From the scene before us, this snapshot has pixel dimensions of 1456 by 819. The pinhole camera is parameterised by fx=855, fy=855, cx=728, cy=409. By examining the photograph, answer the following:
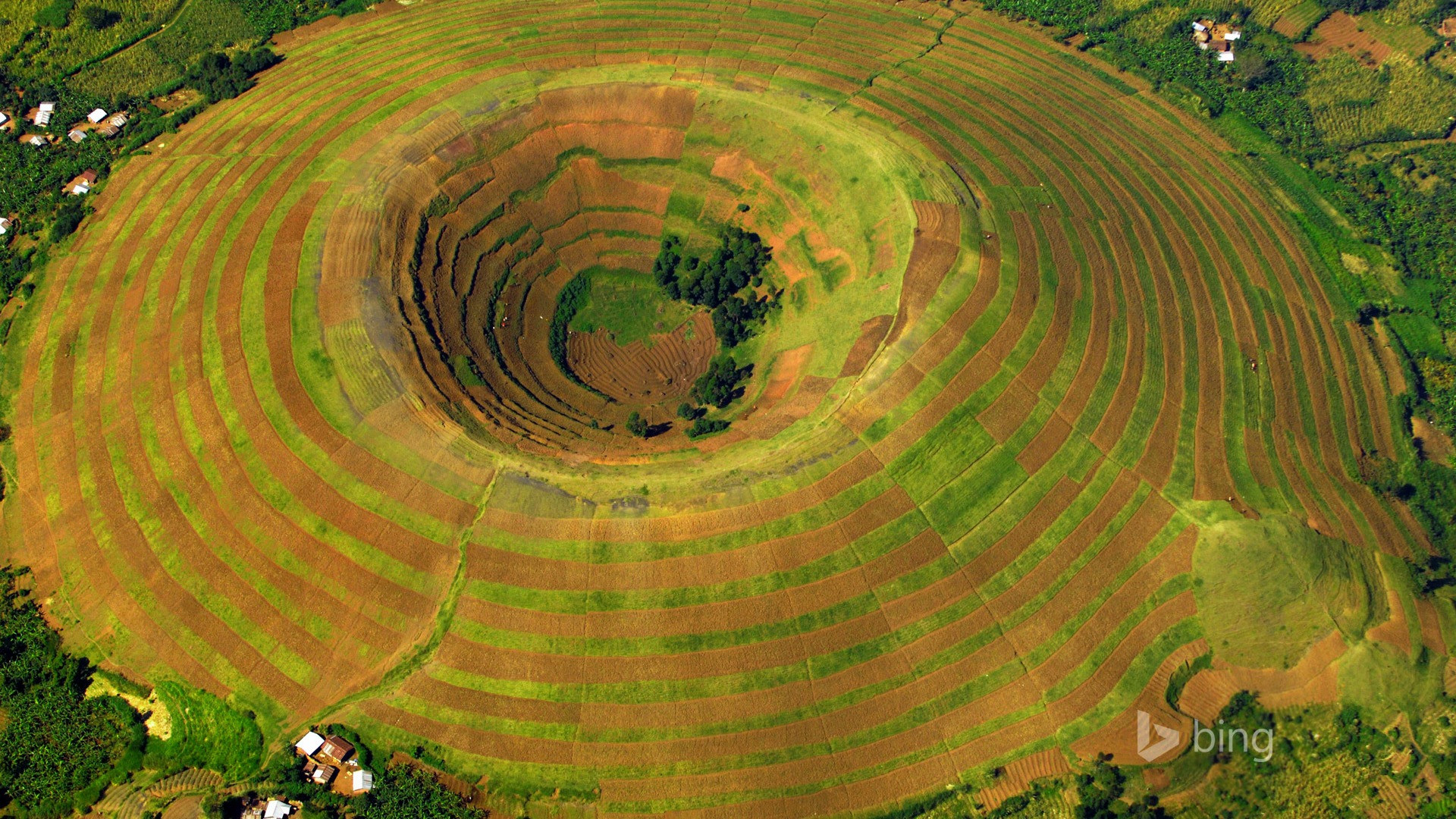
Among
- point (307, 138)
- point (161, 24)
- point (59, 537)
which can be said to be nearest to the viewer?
point (59, 537)

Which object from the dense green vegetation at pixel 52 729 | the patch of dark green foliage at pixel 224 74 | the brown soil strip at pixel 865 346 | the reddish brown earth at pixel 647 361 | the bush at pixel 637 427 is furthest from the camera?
the patch of dark green foliage at pixel 224 74

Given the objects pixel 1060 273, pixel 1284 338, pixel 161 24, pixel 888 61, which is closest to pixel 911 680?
pixel 1060 273

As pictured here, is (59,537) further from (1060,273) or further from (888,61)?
A: (888,61)

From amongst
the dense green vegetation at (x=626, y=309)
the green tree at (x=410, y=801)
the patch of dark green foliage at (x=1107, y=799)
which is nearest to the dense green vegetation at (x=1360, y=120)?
the patch of dark green foliage at (x=1107, y=799)

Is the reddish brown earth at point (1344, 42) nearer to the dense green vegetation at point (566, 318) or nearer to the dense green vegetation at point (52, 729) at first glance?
the dense green vegetation at point (566, 318)

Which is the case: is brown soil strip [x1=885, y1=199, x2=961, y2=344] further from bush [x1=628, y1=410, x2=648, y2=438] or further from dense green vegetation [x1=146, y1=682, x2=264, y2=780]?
dense green vegetation [x1=146, y1=682, x2=264, y2=780]

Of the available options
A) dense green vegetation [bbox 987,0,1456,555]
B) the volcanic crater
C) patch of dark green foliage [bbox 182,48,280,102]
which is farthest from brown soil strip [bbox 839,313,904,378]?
patch of dark green foliage [bbox 182,48,280,102]
